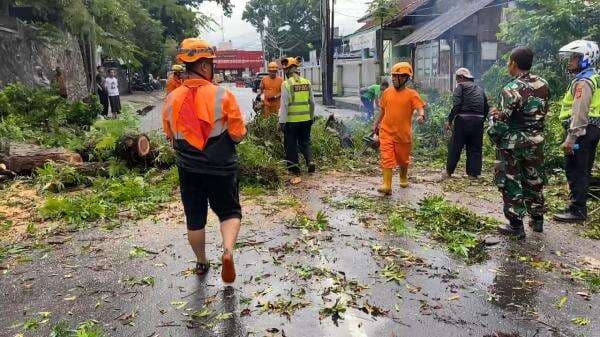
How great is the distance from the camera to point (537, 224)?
16.7 ft

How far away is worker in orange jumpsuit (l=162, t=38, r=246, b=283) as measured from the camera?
144 inches

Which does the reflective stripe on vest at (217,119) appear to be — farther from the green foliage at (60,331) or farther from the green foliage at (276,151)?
the green foliage at (276,151)

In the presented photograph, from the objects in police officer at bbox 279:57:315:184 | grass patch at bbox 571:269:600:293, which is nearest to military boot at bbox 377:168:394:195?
police officer at bbox 279:57:315:184

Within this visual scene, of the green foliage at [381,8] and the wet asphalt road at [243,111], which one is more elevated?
the green foliage at [381,8]

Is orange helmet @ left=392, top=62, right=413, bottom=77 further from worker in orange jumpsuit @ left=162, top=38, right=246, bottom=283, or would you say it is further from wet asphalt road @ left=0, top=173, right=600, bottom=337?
worker in orange jumpsuit @ left=162, top=38, right=246, bottom=283

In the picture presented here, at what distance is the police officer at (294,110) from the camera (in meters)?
7.61

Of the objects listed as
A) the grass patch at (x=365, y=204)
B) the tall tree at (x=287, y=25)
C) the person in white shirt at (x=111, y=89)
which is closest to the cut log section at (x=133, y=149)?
the grass patch at (x=365, y=204)

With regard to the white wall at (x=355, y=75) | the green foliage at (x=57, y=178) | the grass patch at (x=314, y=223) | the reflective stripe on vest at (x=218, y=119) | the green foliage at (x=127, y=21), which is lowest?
the grass patch at (x=314, y=223)

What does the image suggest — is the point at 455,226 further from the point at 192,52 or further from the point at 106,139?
the point at 106,139

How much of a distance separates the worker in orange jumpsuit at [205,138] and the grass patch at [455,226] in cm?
211

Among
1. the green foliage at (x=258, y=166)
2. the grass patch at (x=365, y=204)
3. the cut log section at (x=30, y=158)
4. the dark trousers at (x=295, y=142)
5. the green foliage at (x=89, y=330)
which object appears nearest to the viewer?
the green foliage at (x=89, y=330)

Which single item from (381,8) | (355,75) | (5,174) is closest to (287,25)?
(355,75)

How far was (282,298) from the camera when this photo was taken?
3602 mm

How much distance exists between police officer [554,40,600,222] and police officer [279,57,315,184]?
11.7 ft
